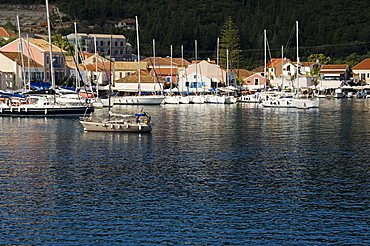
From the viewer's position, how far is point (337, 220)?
2750 cm

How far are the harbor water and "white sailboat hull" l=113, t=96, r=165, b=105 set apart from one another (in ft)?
123

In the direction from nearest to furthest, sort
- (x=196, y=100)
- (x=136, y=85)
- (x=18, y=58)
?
(x=196, y=100) → (x=18, y=58) → (x=136, y=85)

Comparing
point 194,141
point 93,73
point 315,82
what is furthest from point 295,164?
point 315,82

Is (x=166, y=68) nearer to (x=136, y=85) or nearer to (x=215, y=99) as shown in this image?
(x=136, y=85)

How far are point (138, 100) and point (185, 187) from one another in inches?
2479

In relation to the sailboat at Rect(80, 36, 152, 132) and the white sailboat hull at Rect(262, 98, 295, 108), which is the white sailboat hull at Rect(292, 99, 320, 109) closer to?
the white sailboat hull at Rect(262, 98, 295, 108)

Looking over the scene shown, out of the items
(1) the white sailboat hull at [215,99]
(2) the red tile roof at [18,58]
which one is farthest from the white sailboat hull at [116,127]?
(2) the red tile roof at [18,58]

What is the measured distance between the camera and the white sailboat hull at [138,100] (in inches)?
3725

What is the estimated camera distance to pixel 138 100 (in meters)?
95.8

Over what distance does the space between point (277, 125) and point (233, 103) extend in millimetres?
38061

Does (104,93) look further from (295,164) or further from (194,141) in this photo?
(295,164)

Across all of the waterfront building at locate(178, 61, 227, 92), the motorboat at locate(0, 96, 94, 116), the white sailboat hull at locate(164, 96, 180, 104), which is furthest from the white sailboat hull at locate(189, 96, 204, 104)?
the motorboat at locate(0, 96, 94, 116)

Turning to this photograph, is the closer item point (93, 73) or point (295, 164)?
point (295, 164)

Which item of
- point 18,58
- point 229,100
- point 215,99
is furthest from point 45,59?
point 229,100
